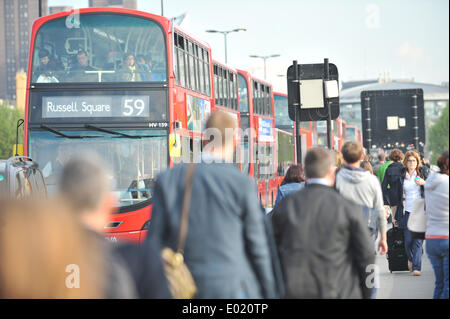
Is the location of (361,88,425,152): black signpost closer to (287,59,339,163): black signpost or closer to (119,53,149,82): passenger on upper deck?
(287,59,339,163): black signpost

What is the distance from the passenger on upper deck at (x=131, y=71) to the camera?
44.9ft

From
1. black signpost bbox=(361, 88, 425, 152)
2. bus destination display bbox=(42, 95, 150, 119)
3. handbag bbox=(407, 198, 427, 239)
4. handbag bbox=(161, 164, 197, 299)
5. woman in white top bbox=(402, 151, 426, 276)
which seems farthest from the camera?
black signpost bbox=(361, 88, 425, 152)

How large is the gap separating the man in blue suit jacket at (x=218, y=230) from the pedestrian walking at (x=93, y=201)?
47.6 inches

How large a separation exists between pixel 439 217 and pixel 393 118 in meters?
18.7

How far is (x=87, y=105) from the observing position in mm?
13609

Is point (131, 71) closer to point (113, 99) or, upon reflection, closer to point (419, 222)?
point (113, 99)

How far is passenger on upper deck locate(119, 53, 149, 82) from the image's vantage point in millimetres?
13688

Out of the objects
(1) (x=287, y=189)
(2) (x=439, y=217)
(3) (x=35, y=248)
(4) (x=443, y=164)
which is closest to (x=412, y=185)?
(1) (x=287, y=189)

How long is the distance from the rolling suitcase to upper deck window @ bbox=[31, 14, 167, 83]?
4.51 meters

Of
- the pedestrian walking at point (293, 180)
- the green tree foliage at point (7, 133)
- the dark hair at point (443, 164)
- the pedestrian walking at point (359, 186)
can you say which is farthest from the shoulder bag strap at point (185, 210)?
the green tree foliage at point (7, 133)

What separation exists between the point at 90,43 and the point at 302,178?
610 cm

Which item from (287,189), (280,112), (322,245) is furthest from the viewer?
(280,112)

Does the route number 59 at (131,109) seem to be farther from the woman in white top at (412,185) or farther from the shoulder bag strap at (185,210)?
the shoulder bag strap at (185,210)

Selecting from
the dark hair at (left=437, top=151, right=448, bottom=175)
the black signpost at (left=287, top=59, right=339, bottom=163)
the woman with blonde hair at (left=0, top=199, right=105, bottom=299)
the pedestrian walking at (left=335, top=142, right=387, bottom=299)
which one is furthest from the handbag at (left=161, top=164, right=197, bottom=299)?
the black signpost at (left=287, top=59, right=339, bottom=163)
